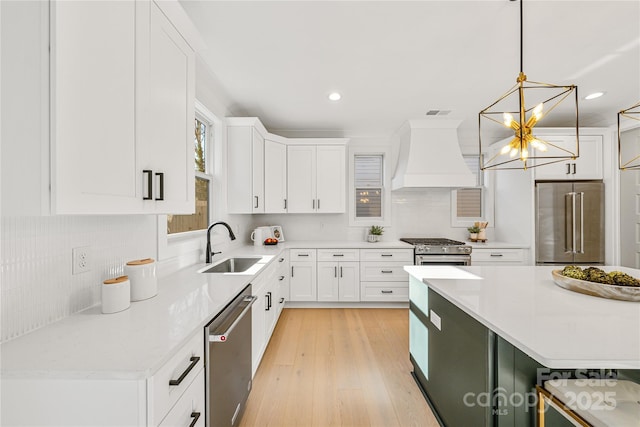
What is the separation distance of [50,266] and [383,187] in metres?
4.00

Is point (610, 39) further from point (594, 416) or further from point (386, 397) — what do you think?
point (386, 397)

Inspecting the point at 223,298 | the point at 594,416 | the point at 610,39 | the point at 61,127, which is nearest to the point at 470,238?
the point at 610,39

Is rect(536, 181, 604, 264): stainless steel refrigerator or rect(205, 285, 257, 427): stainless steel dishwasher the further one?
rect(536, 181, 604, 264): stainless steel refrigerator

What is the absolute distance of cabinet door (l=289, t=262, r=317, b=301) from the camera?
3730 mm

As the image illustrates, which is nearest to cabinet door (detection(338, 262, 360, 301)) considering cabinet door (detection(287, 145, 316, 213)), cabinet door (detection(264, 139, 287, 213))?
cabinet door (detection(287, 145, 316, 213))

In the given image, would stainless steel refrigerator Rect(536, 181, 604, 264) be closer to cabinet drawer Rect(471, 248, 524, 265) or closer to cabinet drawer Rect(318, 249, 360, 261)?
cabinet drawer Rect(471, 248, 524, 265)

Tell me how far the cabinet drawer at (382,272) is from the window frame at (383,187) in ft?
2.74

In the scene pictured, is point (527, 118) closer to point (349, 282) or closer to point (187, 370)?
point (349, 282)

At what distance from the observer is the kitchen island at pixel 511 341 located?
0.93 m

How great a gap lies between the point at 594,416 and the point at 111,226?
2.20m

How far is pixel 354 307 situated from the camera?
3.84 meters

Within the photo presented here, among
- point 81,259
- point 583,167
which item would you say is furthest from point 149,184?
point 583,167

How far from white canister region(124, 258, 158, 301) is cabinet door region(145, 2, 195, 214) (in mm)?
308

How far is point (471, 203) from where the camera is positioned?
4406 millimetres
